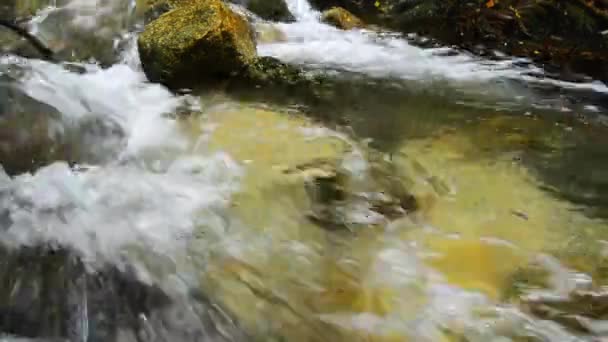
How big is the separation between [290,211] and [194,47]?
2.41 m

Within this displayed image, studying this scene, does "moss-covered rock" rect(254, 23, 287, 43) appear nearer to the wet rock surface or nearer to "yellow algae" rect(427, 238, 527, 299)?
the wet rock surface

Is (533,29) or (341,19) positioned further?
(341,19)

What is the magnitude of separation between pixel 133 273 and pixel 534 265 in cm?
233

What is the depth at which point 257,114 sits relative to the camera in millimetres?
4586

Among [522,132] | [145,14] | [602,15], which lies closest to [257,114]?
[522,132]

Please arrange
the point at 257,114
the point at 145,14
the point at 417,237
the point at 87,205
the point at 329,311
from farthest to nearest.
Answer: the point at 145,14 < the point at 257,114 < the point at 87,205 < the point at 417,237 < the point at 329,311

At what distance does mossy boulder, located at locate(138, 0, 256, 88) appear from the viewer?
5051 mm

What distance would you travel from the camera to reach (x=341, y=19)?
7.34m

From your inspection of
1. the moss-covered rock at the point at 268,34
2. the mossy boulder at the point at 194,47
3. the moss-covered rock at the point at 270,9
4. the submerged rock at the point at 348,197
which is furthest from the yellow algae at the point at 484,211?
the moss-covered rock at the point at 270,9

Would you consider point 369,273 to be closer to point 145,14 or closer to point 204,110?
point 204,110

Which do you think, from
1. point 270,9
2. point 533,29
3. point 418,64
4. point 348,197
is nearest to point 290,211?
point 348,197

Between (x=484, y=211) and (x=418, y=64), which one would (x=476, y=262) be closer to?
(x=484, y=211)

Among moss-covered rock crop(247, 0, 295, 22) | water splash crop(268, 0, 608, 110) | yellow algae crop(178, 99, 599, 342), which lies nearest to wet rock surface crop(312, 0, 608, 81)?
water splash crop(268, 0, 608, 110)

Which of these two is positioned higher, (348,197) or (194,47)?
(194,47)
